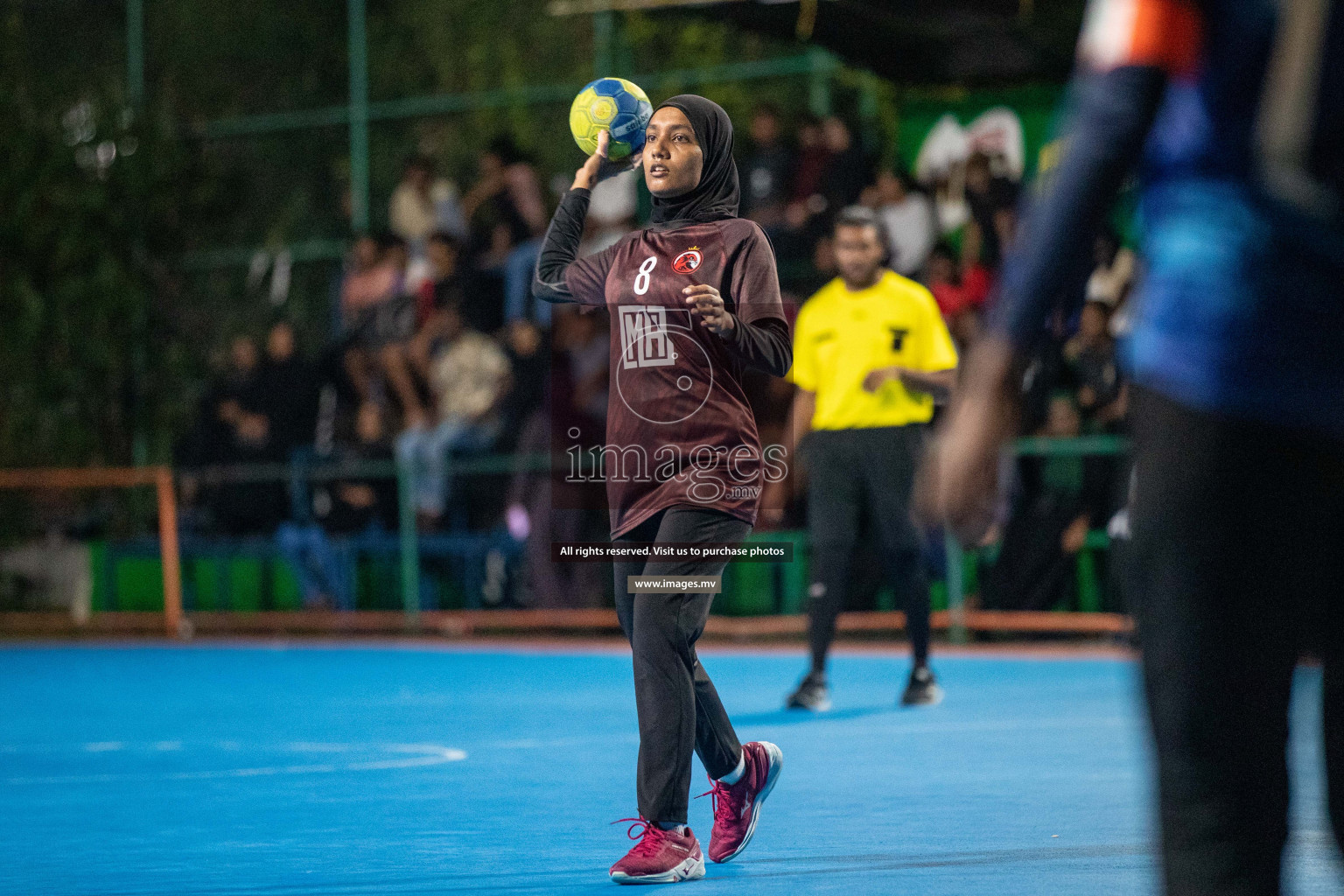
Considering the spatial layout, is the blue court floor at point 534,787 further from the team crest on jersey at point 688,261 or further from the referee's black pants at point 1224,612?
the team crest on jersey at point 688,261

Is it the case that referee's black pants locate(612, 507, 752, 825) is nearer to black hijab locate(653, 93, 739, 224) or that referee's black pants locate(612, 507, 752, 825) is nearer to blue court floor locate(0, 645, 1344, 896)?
blue court floor locate(0, 645, 1344, 896)

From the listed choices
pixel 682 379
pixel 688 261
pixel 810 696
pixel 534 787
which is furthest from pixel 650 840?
pixel 810 696

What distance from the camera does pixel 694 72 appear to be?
17891mm

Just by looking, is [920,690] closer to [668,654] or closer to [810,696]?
[810,696]

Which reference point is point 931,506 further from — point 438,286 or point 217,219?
point 217,219

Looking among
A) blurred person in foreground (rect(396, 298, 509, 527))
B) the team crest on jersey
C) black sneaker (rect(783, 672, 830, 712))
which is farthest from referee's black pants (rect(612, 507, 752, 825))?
blurred person in foreground (rect(396, 298, 509, 527))

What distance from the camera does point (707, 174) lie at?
5613 millimetres

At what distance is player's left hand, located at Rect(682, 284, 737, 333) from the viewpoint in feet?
17.0

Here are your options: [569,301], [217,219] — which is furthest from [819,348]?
[217,219]

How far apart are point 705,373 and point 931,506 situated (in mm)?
3081

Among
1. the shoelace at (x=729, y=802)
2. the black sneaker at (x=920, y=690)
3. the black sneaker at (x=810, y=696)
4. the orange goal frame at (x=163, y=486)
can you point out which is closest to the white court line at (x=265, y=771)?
the black sneaker at (x=810, y=696)

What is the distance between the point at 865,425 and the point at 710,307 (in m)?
5.07

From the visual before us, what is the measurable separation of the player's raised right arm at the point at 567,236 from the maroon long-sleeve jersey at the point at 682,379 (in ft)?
0.72

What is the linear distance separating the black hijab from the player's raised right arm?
22cm
